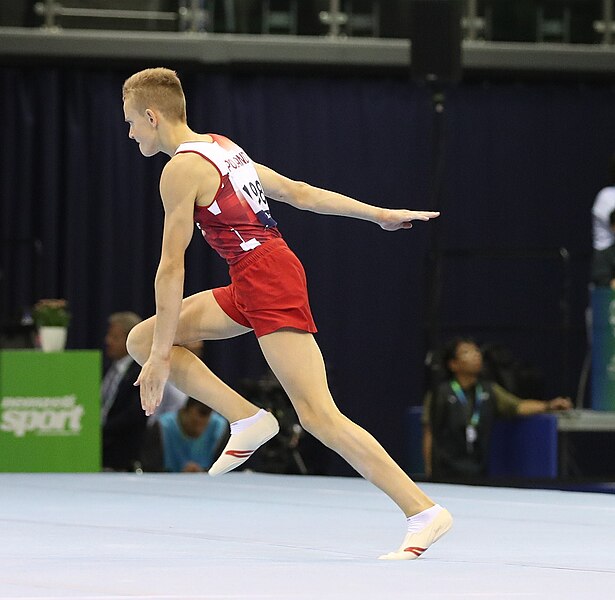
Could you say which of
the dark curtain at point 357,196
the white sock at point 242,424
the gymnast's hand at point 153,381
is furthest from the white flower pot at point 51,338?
the gymnast's hand at point 153,381

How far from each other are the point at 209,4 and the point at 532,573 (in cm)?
773

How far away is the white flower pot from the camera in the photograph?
766 cm

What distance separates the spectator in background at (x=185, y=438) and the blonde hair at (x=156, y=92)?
4.08 m

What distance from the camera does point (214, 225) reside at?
3857mm

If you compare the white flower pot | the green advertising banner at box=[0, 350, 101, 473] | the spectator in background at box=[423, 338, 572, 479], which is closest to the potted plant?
the white flower pot

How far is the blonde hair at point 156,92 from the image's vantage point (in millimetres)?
3854

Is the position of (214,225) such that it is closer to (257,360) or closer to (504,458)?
(504,458)

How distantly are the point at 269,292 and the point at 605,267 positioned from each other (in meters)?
4.34

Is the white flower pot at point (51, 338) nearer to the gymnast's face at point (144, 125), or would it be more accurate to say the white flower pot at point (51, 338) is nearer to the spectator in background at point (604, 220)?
the spectator in background at point (604, 220)

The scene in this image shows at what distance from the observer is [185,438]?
7867mm

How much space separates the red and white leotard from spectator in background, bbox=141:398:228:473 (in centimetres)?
401

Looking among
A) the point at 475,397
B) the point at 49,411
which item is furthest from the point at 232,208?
the point at 475,397

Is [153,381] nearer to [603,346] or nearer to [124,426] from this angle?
[603,346]

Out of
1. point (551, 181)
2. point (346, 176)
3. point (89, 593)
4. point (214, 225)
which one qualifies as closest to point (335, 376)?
point (346, 176)
